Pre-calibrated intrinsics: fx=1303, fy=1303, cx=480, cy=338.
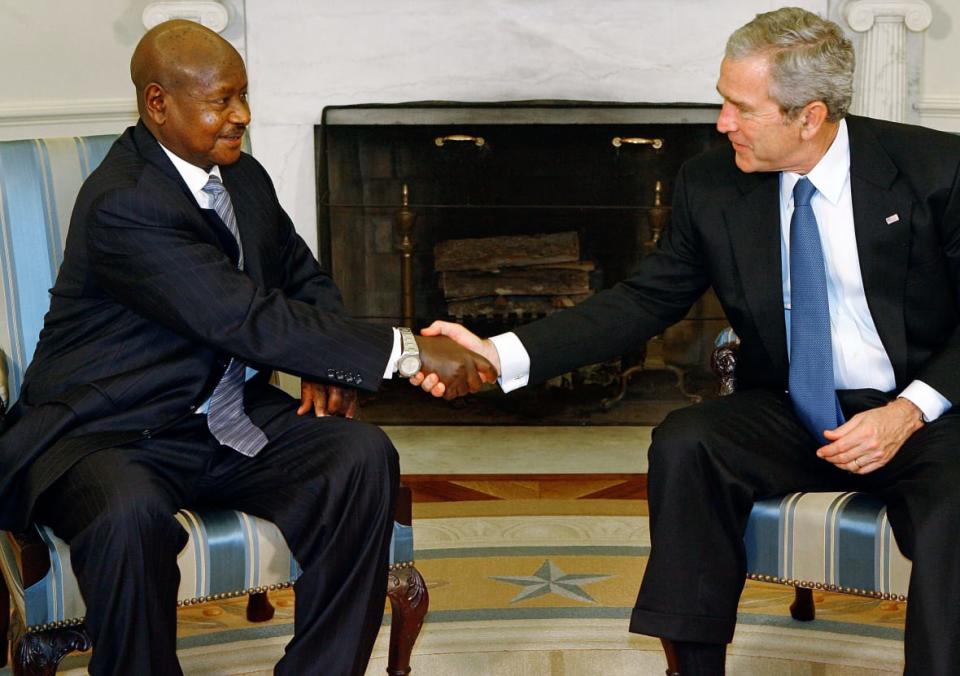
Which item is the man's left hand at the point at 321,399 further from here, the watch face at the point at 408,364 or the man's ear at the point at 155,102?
the man's ear at the point at 155,102

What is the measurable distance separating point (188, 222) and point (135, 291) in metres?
0.16

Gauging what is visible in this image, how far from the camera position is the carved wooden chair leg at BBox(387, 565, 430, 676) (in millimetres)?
2439

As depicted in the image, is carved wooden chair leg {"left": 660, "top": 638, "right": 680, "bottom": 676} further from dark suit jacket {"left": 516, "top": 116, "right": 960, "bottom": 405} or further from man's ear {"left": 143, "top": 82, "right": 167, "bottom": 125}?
man's ear {"left": 143, "top": 82, "right": 167, "bottom": 125}

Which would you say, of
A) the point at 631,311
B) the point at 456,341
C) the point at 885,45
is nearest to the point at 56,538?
the point at 456,341

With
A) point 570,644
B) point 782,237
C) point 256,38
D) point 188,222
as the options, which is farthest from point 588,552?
point 256,38

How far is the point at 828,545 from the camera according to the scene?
224 cm

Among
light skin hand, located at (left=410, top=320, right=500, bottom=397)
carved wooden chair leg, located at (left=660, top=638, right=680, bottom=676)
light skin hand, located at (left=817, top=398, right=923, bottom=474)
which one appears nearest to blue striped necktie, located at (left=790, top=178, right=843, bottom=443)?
light skin hand, located at (left=817, top=398, right=923, bottom=474)

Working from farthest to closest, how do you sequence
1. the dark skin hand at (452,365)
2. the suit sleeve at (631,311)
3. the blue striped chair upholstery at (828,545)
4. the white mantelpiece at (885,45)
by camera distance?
1. the white mantelpiece at (885,45)
2. the suit sleeve at (631,311)
3. the dark skin hand at (452,365)
4. the blue striped chair upholstery at (828,545)

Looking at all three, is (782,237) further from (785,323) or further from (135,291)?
(135,291)

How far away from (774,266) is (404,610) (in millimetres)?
964

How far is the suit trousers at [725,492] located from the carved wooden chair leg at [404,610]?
419 mm

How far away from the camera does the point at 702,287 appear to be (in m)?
2.75

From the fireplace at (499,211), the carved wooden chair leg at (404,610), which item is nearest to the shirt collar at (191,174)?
the carved wooden chair leg at (404,610)

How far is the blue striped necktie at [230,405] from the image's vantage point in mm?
2416
